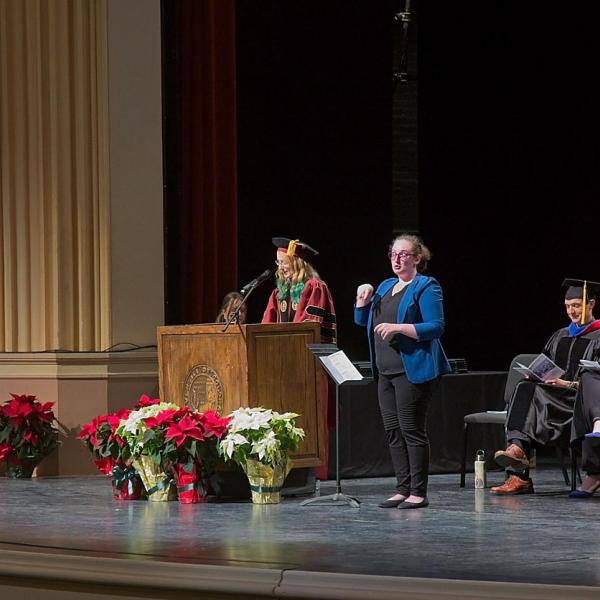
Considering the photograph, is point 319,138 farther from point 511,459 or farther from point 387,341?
point 387,341

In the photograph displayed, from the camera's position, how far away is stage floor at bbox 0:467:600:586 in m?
4.81

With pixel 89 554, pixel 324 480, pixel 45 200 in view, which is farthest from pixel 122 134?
→ pixel 89 554

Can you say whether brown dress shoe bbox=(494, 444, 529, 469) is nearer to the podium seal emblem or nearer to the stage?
the stage

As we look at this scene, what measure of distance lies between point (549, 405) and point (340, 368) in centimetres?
171

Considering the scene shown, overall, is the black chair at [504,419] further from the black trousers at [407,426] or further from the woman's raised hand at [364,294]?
the woman's raised hand at [364,294]

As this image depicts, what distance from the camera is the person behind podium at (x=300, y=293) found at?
7512 millimetres

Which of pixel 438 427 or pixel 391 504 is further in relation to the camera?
pixel 438 427

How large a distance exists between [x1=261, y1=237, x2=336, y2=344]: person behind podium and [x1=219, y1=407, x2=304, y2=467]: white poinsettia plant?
0.84 metres

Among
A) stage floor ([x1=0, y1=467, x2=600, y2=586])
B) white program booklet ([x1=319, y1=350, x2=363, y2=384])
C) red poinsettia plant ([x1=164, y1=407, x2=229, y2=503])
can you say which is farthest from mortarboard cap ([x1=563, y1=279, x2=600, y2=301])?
red poinsettia plant ([x1=164, y1=407, x2=229, y2=503])

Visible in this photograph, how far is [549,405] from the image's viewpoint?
25.0 feet

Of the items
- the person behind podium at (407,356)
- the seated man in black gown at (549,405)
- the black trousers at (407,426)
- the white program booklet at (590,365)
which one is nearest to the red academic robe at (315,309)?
the person behind podium at (407,356)

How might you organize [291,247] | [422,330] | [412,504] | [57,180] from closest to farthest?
→ 1. [422,330]
2. [412,504]
3. [291,247]
4. [57,180]

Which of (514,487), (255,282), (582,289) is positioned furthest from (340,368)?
(582,289)

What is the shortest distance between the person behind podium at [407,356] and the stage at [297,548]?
236mm
